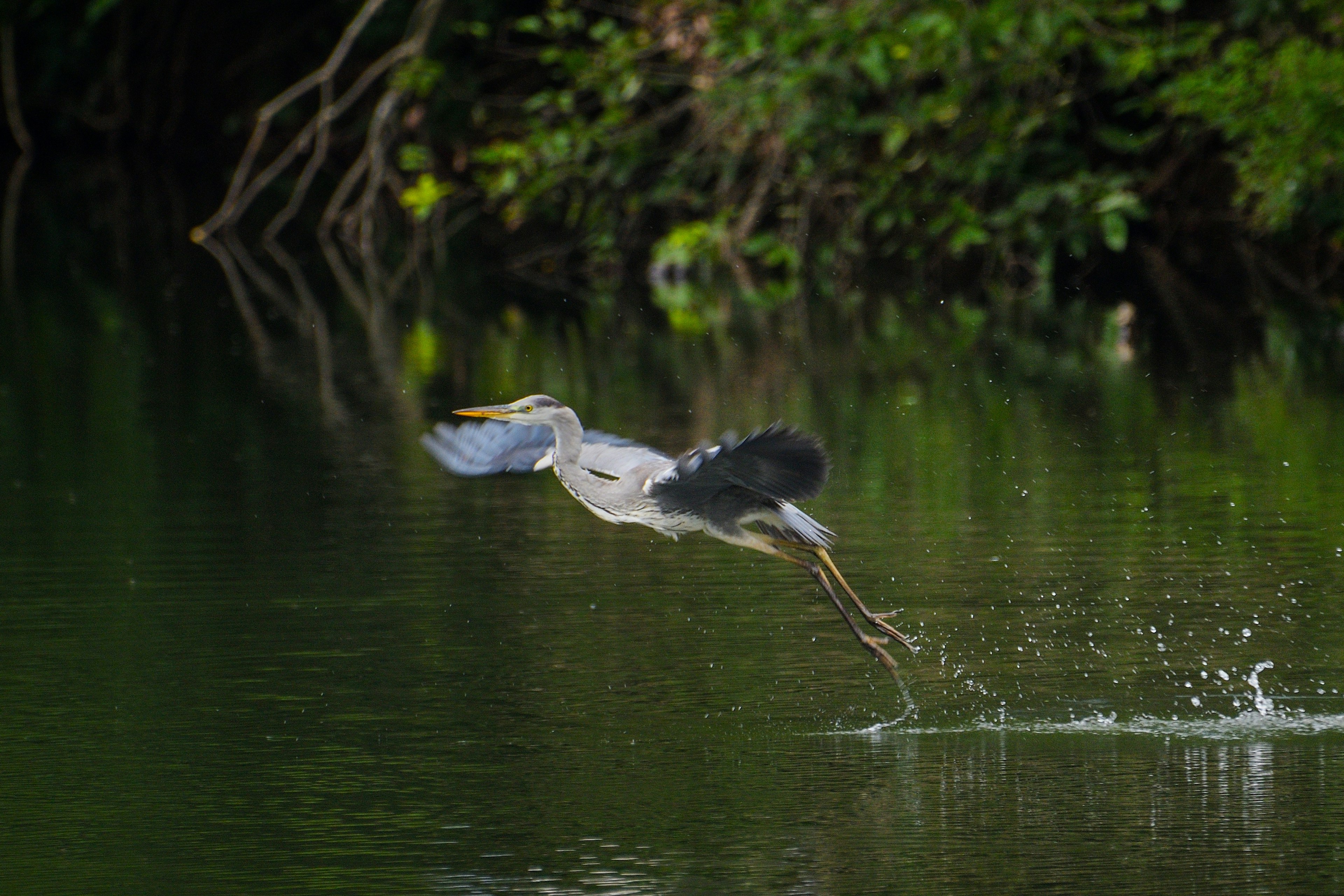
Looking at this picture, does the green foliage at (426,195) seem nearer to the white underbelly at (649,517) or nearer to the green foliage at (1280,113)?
the green foliage at (1280,113)

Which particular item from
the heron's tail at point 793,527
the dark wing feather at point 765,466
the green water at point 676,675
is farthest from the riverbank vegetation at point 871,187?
the dark wing feather at point 765,466

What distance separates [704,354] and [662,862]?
10.0 m

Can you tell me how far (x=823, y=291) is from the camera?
19.5 metres

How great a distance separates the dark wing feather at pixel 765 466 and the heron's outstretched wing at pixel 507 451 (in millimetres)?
604

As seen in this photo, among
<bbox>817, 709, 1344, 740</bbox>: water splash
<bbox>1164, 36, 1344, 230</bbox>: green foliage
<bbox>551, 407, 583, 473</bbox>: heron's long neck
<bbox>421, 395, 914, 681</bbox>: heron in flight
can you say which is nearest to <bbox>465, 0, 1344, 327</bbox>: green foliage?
<bbox>1164, 36, 1344, 230</bbox>: green foliage

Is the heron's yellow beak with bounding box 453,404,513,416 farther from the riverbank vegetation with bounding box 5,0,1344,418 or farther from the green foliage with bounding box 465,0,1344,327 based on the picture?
the green foliage with bounding box 465,0,1344,327

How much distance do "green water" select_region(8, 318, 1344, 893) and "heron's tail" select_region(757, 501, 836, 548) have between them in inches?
12.8

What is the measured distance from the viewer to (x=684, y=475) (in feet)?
21.2

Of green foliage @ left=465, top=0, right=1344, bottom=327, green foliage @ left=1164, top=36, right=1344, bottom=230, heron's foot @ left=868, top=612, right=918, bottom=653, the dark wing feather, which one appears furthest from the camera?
green foliage @ left=465, top=0, right=1344, bottom=327

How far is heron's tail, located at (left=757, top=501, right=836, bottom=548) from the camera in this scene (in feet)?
23.1

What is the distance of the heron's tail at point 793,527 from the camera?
7.04 m

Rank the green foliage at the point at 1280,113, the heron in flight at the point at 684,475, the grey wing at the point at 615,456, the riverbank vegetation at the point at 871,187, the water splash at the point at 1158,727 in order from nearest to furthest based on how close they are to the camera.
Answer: the water splash at the point at 1158,727, the heron in flight at the point at 684,475, the grey wing at the point at 615,456, the green foliage at the point at 1280,113, the riverbank vegetation at the point at 871,187

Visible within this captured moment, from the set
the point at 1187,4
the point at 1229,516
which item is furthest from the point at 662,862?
the point at 1187,4

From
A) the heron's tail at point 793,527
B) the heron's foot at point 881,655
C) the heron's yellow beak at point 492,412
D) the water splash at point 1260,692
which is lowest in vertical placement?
the water splash at point 1260,692
